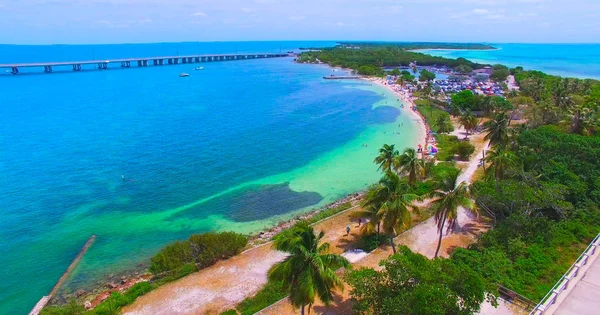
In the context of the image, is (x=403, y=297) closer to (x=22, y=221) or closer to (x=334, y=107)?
(x=22, y=221)

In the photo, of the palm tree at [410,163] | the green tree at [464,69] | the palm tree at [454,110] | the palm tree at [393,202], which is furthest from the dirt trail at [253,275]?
the green tree at [464,69]

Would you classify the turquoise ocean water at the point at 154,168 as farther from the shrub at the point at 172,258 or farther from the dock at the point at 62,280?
the shrub at the point at 172,258

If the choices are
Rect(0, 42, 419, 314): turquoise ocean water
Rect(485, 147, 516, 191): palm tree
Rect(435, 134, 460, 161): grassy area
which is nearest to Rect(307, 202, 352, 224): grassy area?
Rect(0, 42, 419, 314): turquoise ocean water

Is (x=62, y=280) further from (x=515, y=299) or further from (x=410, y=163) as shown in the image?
(x=515, y=299)

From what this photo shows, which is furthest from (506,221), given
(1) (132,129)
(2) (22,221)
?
(1) (132,129)

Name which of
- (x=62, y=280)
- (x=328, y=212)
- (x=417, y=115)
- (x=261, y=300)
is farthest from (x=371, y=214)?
(x=417, y=115)
